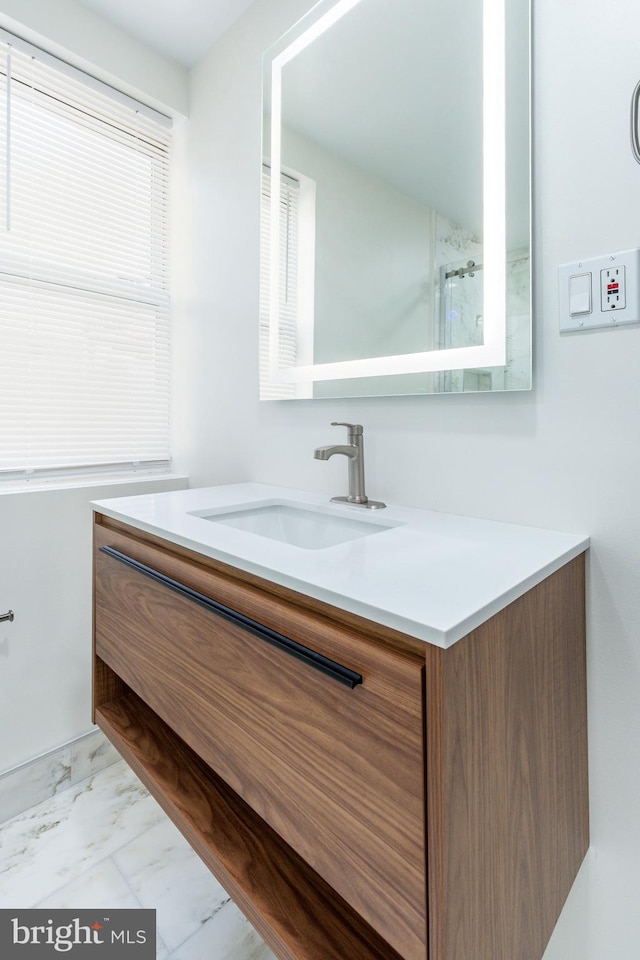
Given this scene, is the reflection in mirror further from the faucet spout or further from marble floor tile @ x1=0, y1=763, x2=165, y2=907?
marble floor tile @ x1=0, y1=763, x2=165, y2=907

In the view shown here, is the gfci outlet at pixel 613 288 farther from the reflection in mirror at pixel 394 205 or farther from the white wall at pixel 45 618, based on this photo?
the white wall at pixel 45 618

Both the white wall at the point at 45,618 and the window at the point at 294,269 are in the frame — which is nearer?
the window at the point at 294,269

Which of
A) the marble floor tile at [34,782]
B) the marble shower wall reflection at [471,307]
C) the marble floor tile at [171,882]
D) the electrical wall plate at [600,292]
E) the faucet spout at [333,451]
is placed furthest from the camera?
the marble floor tile at [34,782]

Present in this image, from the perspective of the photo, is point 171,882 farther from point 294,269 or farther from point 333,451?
point 294,269

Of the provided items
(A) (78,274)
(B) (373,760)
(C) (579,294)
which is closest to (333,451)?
(C) (579,294)

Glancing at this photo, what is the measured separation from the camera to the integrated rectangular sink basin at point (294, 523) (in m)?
1.09

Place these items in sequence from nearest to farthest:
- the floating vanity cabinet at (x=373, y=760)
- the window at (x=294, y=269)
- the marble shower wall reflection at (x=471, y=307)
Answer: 1. the floating vanity cabinet at (x=373, y=760)
2. the marble shower wall reflection at (x=471, y=307)
3. the window at (x=294, y=269)

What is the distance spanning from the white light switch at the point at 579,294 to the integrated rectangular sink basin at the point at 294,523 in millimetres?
545

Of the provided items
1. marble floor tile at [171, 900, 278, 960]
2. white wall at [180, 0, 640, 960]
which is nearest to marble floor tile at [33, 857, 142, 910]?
marble floor tile at [171, 900, 278, 960]

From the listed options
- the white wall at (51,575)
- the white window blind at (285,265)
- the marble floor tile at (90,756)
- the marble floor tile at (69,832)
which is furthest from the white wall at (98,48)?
the marble floor tile at (69,832)

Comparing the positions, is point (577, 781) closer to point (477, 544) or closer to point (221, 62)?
point (477, 544)

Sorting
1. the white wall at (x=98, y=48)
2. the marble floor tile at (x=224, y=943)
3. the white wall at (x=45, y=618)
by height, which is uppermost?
the white wall at (x=98, y=48)

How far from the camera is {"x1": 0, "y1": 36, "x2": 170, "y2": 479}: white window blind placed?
4.89 feet

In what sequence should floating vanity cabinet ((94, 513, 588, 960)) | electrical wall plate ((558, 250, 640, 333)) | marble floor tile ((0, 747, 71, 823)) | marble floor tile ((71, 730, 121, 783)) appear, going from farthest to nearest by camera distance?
1. marble floor tile ((71, 730, 121, 783))
2. marble floor tile ((0, 747, 71, 823))
3. electrical wall plate ((558, 250, 640, 333))
4. floating vanity cabinet ((94, 513, 588, 960))
